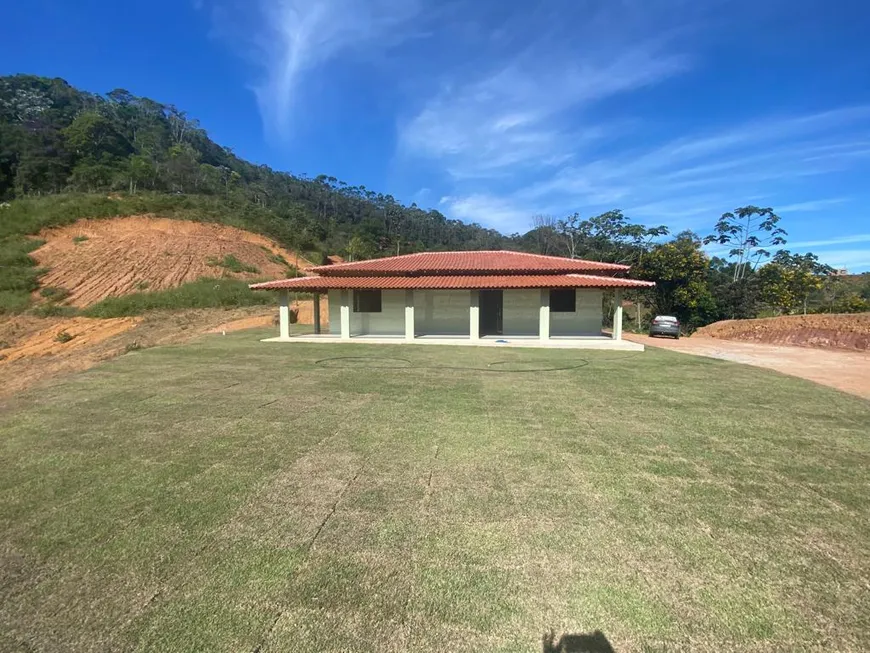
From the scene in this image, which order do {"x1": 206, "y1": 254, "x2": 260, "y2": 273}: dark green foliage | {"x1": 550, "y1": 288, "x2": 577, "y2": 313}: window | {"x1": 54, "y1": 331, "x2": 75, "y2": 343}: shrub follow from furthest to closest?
1. {"x1": 206, "y1": 254, "x2": 260, "y2": 273}: dark green foliage
2. {"x1": 54, "y1": 331, "x2": 75, "y2": 343}: shrub
3. {"x1": 550, "y1": 288, "x2": 577, "y2": 313}: window

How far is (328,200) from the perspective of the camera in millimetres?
80750

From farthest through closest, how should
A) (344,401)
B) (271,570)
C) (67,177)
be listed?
(67,177) → (344,401) → (271,570)

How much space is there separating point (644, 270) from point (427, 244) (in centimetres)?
4716

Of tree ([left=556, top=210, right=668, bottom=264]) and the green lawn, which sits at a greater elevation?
tree ([left=556, top=210, right=668, bottom=264])

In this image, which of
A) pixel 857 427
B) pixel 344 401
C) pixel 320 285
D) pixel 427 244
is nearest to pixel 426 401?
pixel 344 401

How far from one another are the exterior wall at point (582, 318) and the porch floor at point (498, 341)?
37.3 inches

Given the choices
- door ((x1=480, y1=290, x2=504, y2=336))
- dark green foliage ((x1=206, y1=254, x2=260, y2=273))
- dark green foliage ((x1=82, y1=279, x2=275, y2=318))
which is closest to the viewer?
door ((x1=480, y1=290, x2=504, y2=336))

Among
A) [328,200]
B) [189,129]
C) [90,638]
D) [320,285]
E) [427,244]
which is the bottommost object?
[90,638]

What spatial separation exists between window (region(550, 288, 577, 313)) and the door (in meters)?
2.20

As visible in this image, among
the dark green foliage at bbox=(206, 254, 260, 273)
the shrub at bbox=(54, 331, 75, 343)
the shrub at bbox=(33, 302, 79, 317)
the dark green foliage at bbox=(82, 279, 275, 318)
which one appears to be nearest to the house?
the shrub at bbox=(54, 331, 75, 343)

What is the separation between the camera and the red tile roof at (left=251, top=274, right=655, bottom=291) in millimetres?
15320

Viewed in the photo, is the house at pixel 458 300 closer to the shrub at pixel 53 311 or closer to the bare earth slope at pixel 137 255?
the shrub at pixel 53 311

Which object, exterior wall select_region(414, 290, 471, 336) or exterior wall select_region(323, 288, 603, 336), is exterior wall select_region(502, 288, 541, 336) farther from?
exterior wall select_region(414, 290, 471, 336)

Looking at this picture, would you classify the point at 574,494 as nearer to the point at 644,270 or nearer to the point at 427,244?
the point at 644,270
